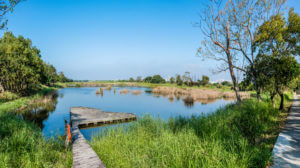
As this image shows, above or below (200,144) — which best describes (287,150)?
below

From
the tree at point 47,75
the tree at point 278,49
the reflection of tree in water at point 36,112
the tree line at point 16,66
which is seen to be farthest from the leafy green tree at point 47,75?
the tree at point 278,49

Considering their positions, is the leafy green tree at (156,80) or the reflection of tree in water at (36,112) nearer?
the reflection of tree in water at (36,112)

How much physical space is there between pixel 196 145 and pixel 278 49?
9185 mm

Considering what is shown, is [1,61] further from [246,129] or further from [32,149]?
[246,129]

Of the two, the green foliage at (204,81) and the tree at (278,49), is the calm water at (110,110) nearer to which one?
the tree at (278,49)

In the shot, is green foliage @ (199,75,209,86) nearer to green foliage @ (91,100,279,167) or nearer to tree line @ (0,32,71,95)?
green foliage @ (91,100,279,167)

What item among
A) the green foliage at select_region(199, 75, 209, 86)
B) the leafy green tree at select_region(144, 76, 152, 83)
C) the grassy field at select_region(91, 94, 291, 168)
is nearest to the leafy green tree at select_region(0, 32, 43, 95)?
the grassy field at select_region(91, 94, 291, 168)

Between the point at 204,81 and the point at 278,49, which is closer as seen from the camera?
the point at 278,49

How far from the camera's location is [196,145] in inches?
139

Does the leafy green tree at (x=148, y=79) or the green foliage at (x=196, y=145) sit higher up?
the leafy green tree at (x=148, y=79)

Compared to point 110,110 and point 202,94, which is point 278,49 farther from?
point 202,94

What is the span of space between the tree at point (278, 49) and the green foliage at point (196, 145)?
2.20 metres

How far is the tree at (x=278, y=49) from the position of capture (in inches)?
325

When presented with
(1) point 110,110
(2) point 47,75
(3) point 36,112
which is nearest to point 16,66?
(3) point 36,112
